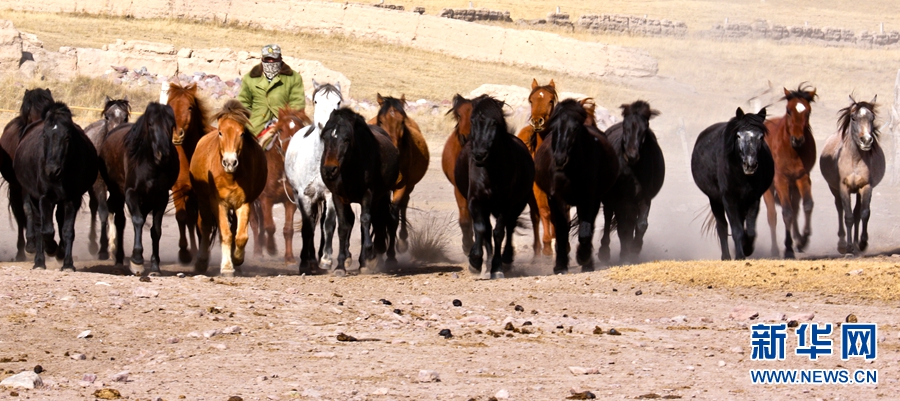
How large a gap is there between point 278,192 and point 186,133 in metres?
2.75

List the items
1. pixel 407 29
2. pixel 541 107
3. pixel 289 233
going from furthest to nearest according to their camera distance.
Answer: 1. pixel 407 29
2. pixel 289 233
3. pixel 541 107

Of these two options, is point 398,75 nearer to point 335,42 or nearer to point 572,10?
point 335,42

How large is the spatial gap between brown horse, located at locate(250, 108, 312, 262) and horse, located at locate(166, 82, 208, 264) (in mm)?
1457

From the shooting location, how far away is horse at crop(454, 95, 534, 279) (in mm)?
13133

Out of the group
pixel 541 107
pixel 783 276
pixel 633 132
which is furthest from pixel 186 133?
pixel 783 276

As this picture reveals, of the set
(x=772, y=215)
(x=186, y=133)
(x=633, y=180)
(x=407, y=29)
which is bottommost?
(x=772, y=215)

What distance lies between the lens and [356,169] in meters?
13.8

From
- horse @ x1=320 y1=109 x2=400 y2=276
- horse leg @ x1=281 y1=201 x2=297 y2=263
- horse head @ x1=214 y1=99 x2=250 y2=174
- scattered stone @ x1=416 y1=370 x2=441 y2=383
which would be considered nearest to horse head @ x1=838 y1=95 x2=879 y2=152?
horse @ x1=320 y1=109 x2=400 y2=276

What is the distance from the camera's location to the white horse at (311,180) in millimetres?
14359

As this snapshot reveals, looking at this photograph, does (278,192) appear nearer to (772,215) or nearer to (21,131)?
(21,131)

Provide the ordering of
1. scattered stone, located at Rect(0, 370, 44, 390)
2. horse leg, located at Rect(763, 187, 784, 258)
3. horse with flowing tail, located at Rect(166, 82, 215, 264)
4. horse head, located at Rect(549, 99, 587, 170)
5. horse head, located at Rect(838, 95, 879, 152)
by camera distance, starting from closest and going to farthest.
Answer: scattered stone, located at Rect(0, 370, 44, 390), horse head, located at Rect(549, 99, 587, 170), horse with flowing tail, located at Rect(166, 82, 215, 264), horse head, located at Rect(838, 95, 879, 152), horse leg, located at Rect(763, 187, 784, 258)

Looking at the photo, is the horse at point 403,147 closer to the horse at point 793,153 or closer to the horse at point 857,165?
the horse at point 793,153

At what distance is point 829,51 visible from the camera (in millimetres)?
53906

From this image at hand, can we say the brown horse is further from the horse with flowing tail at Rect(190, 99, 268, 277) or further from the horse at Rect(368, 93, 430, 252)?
the horse with flowing tail at Rect(190, 99, 268, 277)
